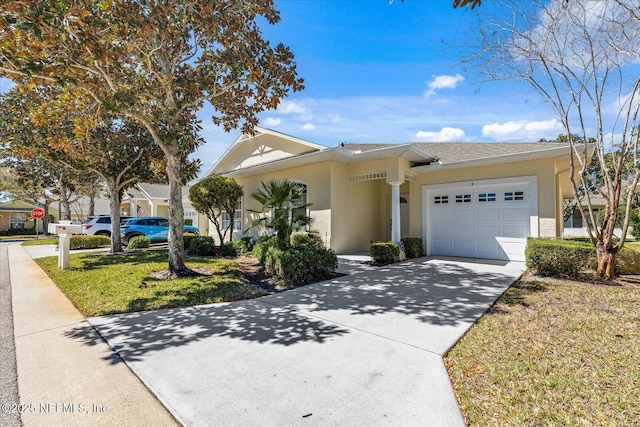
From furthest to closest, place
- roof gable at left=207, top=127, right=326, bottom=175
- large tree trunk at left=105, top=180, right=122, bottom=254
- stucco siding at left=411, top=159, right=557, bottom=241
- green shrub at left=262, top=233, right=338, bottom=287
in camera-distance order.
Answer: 1. large tree trunk at left=105, top=180, right=122, bottom=254
2. roof gable at left=207, top=127, right=326, bottom=175
3. stucco siding at left=411, top=159, right=557, bottom=241
4. green shrub at left=262, top=233, right=338, bottom=287

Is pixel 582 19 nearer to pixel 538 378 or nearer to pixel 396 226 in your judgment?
pixel 396 226

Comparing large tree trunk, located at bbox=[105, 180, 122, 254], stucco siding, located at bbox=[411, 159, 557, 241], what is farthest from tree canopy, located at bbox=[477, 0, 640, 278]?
large tree trunk, located at bbox=[105, 180, 122, 254]

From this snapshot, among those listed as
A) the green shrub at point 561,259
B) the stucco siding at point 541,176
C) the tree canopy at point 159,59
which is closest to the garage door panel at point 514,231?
the stucco siding at point 541,176

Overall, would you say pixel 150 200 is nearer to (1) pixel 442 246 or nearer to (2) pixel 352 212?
(2) pixel 352 212

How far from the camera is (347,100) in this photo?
34.6 feet

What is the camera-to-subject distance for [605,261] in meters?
6.81

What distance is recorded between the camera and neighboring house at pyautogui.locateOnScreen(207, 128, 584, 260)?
911cm

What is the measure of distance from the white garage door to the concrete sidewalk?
1031 cm

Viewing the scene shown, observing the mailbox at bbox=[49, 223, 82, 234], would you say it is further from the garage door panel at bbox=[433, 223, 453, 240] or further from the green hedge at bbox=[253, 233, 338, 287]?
the garage door panel at bbox=[433, 223, 453, 240]

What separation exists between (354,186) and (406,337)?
840cm

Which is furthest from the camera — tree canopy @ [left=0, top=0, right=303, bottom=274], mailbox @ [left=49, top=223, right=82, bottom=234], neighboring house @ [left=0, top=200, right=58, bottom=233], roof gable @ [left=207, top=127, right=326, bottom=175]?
neighboring house @ [left=0, top=200, right=58, bottom=233]

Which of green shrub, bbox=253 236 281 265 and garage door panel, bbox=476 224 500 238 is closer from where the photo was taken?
green shrub, bbox=253 236 281 265

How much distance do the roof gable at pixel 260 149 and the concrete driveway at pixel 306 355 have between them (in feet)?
21.5

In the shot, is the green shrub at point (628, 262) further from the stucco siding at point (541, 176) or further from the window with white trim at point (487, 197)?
the window with white trim at point (487, 197)
